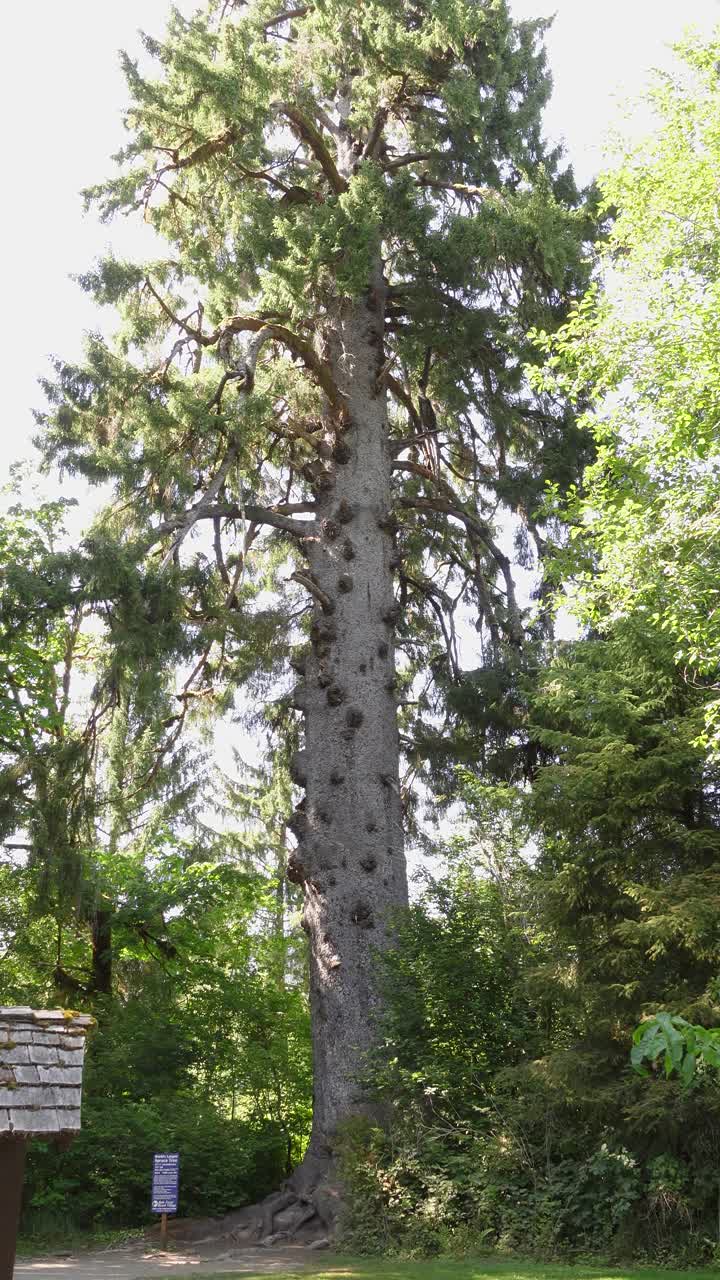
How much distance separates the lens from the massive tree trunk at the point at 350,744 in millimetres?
13836

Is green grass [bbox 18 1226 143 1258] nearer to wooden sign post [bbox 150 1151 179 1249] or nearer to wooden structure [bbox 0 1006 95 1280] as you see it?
wooden sign post [bbox 150 1151 179 1249]

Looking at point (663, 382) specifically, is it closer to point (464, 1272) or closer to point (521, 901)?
point (521, 901)

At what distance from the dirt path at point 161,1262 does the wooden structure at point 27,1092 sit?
4971mm

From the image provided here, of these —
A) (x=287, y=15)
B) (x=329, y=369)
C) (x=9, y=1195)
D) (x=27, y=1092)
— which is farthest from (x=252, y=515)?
(x=9, y=1195)

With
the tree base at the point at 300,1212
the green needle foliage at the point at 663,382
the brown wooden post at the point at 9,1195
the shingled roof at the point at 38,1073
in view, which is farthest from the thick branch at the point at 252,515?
the brown wooden post at the point at 9,1195

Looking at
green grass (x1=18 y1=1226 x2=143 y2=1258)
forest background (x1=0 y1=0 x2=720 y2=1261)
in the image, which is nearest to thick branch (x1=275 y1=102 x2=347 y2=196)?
forest background (x1=0 y1=0 x2=720 y2=1261)

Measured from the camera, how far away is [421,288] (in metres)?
16.2

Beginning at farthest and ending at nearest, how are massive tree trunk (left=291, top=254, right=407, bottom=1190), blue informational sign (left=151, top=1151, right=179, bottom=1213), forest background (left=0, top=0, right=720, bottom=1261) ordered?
massive tree trunk (left=291, top=254, right=407, bottom=1190)
blue informational sign (left=151, top=1151, right=179, bottom=1213)
forest background (left=0, top=0, right=720, bottom=1261)

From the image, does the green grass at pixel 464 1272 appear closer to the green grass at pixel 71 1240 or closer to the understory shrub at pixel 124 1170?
the green grass at pixel 71 1240

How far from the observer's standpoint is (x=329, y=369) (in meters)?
16.5

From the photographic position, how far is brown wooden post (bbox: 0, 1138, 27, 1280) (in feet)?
21.2

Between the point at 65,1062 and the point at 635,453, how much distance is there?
10.1 metres

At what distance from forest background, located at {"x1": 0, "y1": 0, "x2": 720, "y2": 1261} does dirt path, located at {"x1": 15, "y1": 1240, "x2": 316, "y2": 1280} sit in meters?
0.96

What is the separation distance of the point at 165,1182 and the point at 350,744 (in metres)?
Result: 5.24
